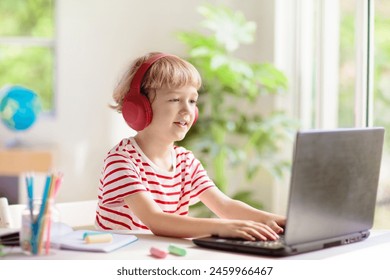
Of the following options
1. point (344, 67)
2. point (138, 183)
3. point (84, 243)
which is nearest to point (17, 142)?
point (344, 67)

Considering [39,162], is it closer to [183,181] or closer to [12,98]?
[12,98]

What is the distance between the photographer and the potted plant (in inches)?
157

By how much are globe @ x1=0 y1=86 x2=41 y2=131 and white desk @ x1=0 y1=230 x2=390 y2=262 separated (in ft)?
3.62

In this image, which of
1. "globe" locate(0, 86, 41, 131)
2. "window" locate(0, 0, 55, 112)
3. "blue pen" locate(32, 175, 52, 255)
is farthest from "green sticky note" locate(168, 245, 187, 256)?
"window" locate(0, 0, 55, 112)

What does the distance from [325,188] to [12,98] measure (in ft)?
4.75

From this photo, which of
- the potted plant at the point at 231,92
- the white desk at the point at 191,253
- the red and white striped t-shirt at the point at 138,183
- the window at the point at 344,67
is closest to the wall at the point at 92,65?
the potted plant at the point at 231,92

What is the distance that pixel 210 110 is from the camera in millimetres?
4625

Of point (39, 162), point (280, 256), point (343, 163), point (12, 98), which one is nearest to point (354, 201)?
point (343, 163)

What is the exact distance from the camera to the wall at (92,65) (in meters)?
4.79

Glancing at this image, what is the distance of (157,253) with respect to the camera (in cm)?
130

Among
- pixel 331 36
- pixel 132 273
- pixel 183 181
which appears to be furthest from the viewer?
pixel 331 36

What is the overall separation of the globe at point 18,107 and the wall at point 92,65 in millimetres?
1800

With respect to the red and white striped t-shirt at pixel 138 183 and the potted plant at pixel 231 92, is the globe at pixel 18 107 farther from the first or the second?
the potted plant at pixel 231 92

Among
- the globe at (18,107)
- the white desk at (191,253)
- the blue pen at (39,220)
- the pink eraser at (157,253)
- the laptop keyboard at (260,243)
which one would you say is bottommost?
the white desk at (191,253)
